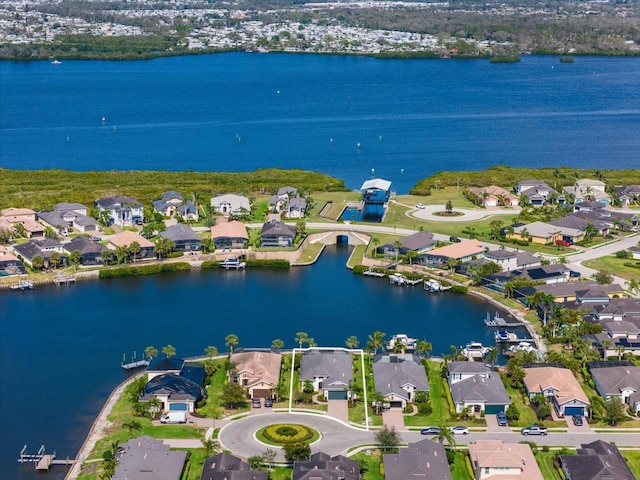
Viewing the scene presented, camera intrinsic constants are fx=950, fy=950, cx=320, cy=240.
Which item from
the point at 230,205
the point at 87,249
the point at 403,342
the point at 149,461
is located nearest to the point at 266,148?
the point at 230,205

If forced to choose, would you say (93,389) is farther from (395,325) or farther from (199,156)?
(199,156)

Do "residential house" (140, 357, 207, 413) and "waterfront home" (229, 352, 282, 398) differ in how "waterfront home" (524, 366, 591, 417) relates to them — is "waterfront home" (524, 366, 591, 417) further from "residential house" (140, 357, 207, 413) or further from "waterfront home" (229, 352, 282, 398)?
"residential house" (140, 357, 207, 413)

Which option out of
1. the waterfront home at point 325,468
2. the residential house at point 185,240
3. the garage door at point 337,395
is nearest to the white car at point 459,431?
the waterfront home at point 325,468

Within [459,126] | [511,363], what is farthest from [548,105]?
[511,363]

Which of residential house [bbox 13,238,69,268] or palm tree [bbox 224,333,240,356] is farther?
residential house [bbox 13,238,69,268]

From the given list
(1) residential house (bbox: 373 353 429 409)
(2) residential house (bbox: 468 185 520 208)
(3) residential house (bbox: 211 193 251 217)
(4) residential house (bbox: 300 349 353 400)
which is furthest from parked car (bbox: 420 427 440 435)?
(2) residential house (bbox: 468 185 520 208)

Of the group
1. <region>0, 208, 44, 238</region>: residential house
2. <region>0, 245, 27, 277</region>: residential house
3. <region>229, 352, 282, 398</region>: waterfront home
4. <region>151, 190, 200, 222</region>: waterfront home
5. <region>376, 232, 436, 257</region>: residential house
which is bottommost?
<region>229, 352, 282, 398</region>: waterfront home

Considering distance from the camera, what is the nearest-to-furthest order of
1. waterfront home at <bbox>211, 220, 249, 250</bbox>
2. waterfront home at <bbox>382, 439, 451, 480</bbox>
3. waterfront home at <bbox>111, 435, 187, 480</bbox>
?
waterfront home at <bbox>382, 439, 451, 480</bbox>, waterfront home at <bbox>111, 435, 187, 480</bbox>, waterfront home at <bbox>211, 220, 249, 250</bbox>

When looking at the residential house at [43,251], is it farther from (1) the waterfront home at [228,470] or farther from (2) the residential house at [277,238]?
(1) the waterfront home at [228,470]
